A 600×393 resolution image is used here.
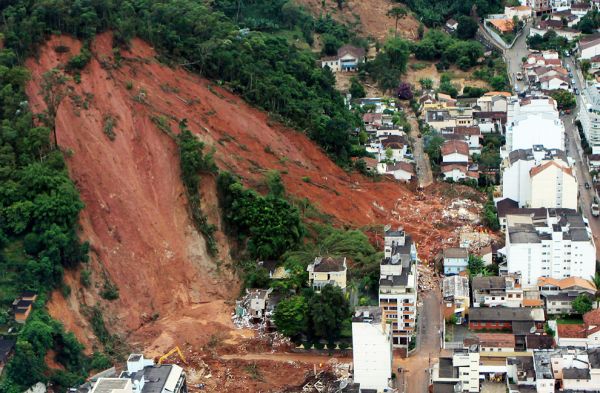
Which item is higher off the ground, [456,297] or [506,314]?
[456,297]

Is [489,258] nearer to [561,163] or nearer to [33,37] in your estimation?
[561,163]

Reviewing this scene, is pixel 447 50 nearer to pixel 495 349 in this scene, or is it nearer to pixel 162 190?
pixel 162 190

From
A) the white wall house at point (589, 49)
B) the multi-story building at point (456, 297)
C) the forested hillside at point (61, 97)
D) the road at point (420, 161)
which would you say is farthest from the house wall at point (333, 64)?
the multi-story building at point (456, 297)

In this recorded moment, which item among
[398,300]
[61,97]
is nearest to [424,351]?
[398,300]

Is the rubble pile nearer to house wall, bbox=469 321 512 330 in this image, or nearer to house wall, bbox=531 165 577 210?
house wall, bbox=469 321 512 330

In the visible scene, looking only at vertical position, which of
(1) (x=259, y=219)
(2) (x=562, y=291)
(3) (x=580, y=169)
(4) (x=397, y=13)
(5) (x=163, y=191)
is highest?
(4) (x=397, y=13)

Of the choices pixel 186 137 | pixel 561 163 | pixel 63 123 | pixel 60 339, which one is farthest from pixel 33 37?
pixel 561 163
